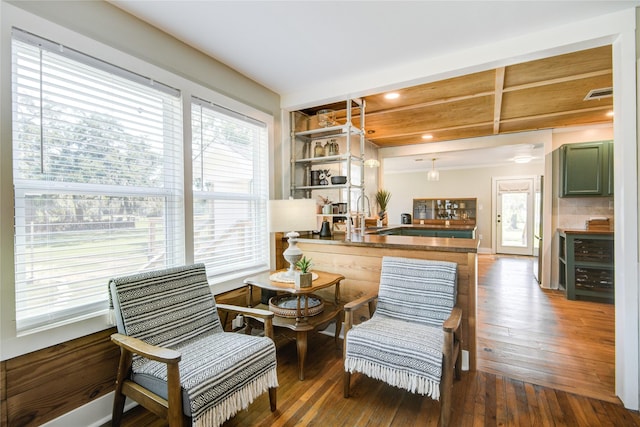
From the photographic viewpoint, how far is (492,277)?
215 inches

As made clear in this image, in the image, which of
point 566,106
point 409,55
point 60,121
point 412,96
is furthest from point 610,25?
point 60,121

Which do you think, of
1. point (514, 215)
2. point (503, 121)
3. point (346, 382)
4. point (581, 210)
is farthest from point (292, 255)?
point (514, 215)

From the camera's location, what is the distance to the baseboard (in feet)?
5.28

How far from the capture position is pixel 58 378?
1600mm

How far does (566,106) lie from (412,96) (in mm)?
1963

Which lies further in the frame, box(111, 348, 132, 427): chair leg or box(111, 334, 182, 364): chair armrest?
box(111, 348, 132, 427): chair leg

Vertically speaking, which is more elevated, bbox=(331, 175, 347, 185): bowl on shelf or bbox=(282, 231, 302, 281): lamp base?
bbox=(331, 175, 347, 185): bowl on shelf

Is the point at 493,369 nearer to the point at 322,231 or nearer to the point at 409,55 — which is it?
the point at 322,231

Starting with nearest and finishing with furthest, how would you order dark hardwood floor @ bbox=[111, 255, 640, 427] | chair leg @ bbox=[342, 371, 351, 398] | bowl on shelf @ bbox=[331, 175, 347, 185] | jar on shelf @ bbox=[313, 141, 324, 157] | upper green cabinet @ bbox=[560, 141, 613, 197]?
1. dark hardwood floor @ bbox=[111, 255, 640, 427]
2. chair leg @ bbox=[342, 371, 351, 398]
3. bowl on shelf @ bbox=[331, 175, 347, 185]
4. jar on shelf @ bbox=[313, 141, 324, 157]
5. upper green cabinet @ bbox=[560, 141, 613, 197]

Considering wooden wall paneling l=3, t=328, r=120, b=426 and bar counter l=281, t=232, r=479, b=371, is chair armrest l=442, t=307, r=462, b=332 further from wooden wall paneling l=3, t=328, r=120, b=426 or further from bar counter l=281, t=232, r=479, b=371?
wooden wall paneling l=3, t=328, r=120, b=426

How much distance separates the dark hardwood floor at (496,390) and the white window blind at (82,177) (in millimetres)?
914

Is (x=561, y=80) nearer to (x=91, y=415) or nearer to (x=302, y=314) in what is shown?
(x=302, y=314)

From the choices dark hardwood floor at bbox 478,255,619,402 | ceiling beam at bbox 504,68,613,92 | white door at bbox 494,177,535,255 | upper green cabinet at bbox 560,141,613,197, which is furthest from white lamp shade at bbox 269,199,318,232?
white door at bbox 494,177,535,255

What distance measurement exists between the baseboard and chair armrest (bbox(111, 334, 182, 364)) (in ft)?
1.75
